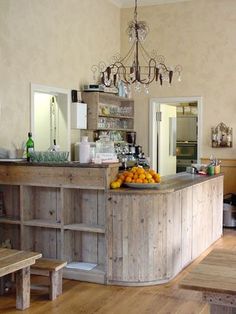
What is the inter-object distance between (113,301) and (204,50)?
5.33 meters

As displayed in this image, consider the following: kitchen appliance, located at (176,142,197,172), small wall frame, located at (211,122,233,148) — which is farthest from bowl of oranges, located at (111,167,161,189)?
kitchen appliance, located at (176,142,197,172)

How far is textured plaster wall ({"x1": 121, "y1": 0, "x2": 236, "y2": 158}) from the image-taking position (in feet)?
25.3

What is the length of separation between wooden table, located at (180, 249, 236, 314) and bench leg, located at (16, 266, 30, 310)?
4.69 ft

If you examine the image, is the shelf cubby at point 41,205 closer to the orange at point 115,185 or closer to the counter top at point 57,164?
the counter top at point 57,164

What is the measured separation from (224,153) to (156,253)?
3945mm

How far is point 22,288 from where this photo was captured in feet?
12.0

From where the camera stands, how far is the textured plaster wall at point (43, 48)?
220 inches

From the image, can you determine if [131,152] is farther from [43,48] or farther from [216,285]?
[216,285]

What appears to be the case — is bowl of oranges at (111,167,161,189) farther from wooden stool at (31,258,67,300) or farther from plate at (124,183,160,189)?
wooden stool at (31,258,67,300)

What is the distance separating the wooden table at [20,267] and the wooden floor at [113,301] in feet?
0.31

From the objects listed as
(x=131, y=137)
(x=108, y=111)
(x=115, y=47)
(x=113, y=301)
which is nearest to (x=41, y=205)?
(x=113, y=301)

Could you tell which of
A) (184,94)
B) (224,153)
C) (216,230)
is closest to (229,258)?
(216,230)

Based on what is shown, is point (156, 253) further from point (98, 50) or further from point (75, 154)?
point (98, 50)

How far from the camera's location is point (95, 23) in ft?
25.1
